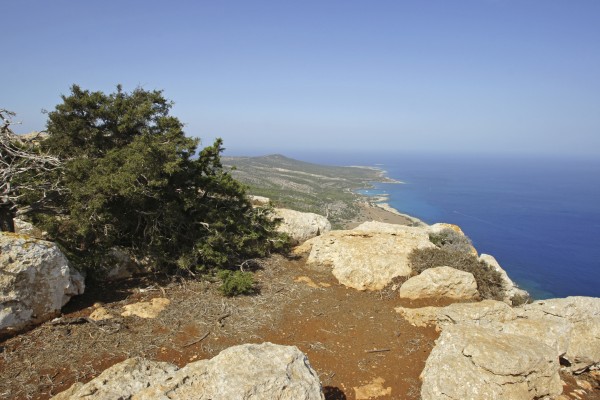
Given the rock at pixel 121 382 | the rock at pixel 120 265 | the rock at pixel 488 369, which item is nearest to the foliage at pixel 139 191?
the rock at pixel 120 265

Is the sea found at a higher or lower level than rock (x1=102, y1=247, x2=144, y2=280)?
lower

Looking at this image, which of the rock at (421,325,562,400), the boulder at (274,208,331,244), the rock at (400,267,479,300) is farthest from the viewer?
the boulder at (274,208,331,244)

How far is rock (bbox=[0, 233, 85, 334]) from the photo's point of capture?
7.32m

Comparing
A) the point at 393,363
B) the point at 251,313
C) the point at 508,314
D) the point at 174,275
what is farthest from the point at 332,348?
the point at 174,275

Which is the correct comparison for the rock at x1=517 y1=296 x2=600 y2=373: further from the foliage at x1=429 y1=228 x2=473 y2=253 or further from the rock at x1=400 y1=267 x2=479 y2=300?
the foliage at x1=429 y1=228 x2=473 y2=253

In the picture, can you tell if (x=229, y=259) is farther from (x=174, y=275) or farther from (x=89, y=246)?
(x=89, y=246)

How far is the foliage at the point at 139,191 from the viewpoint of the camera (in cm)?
1005

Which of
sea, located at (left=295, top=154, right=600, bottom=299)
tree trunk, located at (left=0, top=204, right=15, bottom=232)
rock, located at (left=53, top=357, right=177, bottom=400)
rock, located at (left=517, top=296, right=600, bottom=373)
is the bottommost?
sea, located at (left=295, top=154, right=600, bottom=299)

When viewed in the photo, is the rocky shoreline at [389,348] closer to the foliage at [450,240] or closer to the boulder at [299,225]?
the foliage at [450,240]

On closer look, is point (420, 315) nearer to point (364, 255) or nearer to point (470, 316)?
point (470, 316)

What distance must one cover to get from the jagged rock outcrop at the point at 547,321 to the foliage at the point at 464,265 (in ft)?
6.13

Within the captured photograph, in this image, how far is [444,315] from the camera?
9398 mm

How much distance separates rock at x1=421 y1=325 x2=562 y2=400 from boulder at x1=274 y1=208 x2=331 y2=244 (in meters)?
11.0

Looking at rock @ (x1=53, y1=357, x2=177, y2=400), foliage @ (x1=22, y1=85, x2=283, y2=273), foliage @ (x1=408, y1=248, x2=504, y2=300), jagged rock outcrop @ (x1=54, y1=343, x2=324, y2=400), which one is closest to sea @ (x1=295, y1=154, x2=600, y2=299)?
foliage @ (x1=408, y1=248, x2=504, y2=300)
